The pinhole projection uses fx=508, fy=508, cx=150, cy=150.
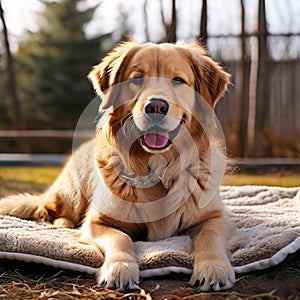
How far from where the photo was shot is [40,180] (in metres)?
7.09

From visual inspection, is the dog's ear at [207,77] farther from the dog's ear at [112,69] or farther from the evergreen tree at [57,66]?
the evergreen tree at [57,66]

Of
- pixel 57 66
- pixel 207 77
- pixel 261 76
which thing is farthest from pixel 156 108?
pixel 57 66

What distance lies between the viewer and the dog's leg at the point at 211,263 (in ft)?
7.80

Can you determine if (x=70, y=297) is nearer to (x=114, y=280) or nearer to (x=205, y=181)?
(x=114, y=280)

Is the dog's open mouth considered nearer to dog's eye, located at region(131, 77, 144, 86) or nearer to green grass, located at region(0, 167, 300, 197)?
dog's eye, located at region(131, 77, 144, 86)

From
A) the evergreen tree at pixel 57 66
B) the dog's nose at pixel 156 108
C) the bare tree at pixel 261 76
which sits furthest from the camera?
the evergreen tree at pixel 57 66

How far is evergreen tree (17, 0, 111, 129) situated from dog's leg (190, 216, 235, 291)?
1325 centimetres


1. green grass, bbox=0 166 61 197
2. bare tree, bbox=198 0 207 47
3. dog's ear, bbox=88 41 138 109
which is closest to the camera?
dog's ear, bbox=88 41 138 109

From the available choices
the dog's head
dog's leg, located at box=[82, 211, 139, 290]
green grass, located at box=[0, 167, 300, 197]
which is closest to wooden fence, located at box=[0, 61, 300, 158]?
green grass, located at box=[0, 167, 300, 197]

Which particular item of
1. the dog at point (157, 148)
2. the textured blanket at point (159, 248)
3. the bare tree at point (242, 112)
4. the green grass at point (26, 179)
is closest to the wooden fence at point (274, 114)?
the bare tree at point (242, 112)

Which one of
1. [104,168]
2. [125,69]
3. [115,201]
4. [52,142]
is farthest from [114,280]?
[52,142]

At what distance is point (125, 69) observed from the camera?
3.24m

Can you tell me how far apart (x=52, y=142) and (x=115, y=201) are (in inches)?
360

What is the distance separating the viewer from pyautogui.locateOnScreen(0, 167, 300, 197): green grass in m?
6.18
